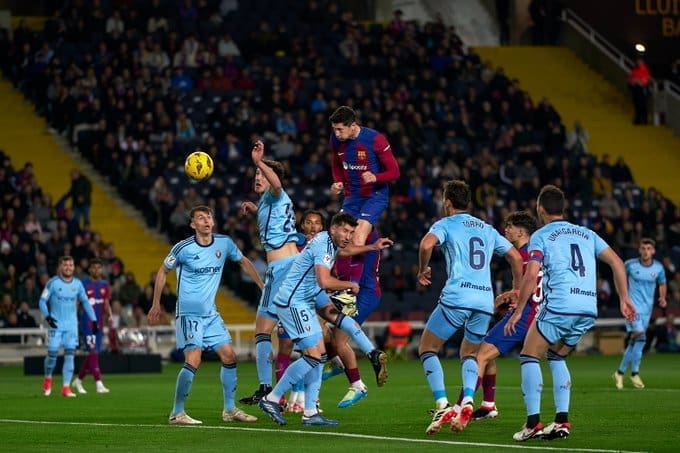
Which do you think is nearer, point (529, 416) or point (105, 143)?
point (529, 416)

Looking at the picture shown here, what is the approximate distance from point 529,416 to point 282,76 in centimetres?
2954

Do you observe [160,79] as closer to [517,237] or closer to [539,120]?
[539,120]

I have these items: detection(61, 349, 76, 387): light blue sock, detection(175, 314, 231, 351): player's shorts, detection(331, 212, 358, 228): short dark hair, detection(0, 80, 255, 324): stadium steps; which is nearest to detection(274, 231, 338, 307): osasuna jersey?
detection(331, 212, 358, 228): short dark hair

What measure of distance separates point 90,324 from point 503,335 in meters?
11.3

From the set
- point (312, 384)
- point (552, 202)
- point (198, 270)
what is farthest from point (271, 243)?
point (552, 202)

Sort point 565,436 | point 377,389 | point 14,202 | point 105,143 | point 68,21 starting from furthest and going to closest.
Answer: point 68,21
point 105,143
point 14,202
point 377,389
point 565,436

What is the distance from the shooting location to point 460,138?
137ft

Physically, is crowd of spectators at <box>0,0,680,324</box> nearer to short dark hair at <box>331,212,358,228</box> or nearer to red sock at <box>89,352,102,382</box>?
red sock at <box>89,352,102,382</box>

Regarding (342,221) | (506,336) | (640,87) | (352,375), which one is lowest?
(352,375)

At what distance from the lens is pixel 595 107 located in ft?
157

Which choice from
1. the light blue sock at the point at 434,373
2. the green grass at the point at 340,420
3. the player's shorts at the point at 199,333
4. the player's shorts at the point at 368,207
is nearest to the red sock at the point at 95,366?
the green grass at the point at 340,420

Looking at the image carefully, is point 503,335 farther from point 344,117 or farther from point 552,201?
point 344,117

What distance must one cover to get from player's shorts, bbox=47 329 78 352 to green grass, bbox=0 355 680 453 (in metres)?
0.98

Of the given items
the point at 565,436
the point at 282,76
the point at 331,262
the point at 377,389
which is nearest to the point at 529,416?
the point at 565,436
